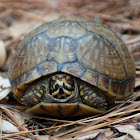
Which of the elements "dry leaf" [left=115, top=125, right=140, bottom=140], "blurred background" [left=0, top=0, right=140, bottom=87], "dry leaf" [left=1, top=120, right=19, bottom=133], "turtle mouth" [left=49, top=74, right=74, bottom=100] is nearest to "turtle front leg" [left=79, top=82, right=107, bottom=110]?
"turtle mouth" [left=49, top=74, right=74, bottom=100]

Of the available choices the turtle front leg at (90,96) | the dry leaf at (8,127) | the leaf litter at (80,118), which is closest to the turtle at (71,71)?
the turtle front leg at (90,96)

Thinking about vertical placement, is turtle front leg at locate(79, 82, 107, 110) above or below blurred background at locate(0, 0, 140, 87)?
below

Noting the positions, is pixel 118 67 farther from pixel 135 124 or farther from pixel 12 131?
pixel 12 131

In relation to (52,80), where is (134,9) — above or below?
above

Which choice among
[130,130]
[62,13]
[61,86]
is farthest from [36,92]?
[62,13]

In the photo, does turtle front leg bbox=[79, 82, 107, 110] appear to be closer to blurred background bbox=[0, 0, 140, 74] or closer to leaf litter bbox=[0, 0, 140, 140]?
leaf litter bbox=[0, 0, 140, 140]

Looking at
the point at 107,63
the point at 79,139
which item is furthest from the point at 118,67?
the point at 79,139

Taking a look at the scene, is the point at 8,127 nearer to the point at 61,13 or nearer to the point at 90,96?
the point at 90,96
